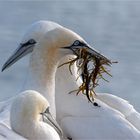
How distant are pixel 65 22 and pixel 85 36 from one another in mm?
1086

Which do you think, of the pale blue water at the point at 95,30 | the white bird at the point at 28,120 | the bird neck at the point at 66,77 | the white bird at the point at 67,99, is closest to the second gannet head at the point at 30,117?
the white bird at the point at 28,120

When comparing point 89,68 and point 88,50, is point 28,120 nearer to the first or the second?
point 88,50

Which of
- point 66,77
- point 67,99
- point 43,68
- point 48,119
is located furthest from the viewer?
point 66,77

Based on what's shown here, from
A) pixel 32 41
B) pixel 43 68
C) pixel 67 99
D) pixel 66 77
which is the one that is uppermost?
pixel 32 41

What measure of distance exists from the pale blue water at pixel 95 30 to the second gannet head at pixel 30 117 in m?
3.68

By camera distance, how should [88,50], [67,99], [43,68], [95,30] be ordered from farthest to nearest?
1. [95,30]
2. [67,99]
3. [43,68]
4. [88,50]

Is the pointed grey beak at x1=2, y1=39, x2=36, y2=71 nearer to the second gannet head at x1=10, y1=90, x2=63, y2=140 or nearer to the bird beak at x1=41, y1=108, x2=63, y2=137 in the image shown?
the bird beak at x1=41, y1=108, x2=63, y2=137

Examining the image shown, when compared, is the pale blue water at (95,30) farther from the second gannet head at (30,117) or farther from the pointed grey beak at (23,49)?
the second gannet head at (30,117)

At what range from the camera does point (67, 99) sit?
9.07 m

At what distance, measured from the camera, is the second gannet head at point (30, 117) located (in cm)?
754

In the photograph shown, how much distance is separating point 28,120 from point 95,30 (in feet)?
28.4

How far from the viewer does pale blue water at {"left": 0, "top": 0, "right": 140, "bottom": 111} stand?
12.9 metres

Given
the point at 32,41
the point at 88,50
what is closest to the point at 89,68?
the point at 88,50

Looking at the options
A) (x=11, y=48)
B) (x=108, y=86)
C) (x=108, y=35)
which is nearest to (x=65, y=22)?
(x=108, y=35)
